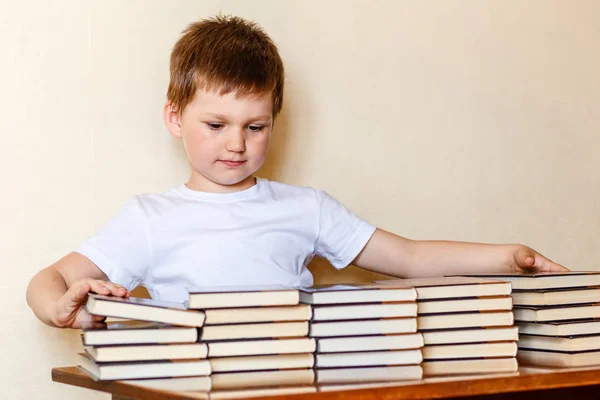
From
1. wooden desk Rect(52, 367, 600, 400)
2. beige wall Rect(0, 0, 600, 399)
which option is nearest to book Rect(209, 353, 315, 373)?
wooden desk Rect(52, 367, 600, 400)

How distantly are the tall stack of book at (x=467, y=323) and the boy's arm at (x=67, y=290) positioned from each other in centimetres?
39

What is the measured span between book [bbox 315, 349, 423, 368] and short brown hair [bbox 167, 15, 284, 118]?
1.69ft

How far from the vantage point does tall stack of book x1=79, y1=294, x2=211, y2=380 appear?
36.0 inches

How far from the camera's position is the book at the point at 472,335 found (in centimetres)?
103

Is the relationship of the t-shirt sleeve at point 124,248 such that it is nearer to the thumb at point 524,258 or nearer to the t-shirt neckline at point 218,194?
the t-shirt neckline at point 218,194

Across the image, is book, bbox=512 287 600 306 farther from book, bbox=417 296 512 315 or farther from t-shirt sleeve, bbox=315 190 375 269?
t-shirt sleeve, bbox=315 190 375 269

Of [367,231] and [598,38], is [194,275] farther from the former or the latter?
[598,38]

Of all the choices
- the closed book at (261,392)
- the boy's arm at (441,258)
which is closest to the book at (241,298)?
the closed book at (261,392)

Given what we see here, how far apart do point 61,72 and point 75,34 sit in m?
0.07

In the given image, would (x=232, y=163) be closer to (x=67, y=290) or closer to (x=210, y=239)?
(x=210, y=239)

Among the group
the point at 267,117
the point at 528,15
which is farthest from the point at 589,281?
the point at 528,15

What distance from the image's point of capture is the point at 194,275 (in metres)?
1.33

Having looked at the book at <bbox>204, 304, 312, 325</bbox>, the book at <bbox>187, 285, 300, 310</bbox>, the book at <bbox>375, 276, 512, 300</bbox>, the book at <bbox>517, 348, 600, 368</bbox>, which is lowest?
the book at <bbox>517, 348, 600, 368</bbox>

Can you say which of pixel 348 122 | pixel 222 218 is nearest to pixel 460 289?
pixel 222 218
